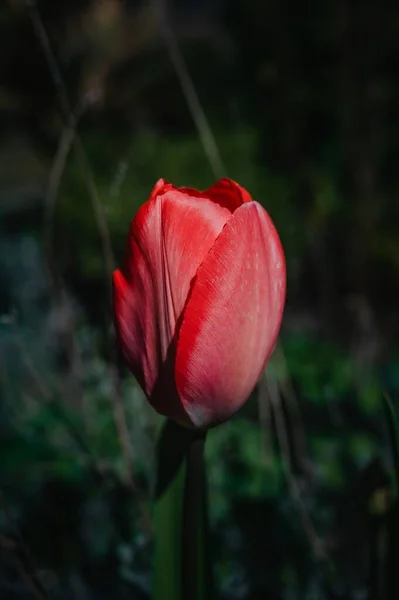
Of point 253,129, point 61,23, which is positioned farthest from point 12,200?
point 253,129

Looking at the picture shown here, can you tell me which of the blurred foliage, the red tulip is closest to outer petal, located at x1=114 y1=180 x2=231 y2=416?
the red tulip

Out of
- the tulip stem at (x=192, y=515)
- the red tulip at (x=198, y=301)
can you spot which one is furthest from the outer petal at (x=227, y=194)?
the tulip stem at (x=192, y=515)

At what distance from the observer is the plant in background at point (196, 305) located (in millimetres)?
406

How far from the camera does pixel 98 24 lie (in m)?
2.75

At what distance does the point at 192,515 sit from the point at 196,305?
4.8 inches

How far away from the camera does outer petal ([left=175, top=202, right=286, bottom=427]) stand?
0.41 meters

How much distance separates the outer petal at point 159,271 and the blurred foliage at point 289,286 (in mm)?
164

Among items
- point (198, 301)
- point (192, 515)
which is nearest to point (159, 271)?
point (198, 301)

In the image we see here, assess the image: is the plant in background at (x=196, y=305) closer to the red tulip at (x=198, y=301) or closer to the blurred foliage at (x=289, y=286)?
the red tulip at (x=198, y=301)

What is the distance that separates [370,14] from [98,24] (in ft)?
3.11

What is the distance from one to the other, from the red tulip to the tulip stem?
0.02 m

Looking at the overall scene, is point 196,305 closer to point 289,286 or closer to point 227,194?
point 227,194

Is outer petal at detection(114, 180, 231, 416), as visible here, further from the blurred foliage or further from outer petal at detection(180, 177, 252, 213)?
the blurred foliage

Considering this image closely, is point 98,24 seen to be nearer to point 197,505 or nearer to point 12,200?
point 12,200
